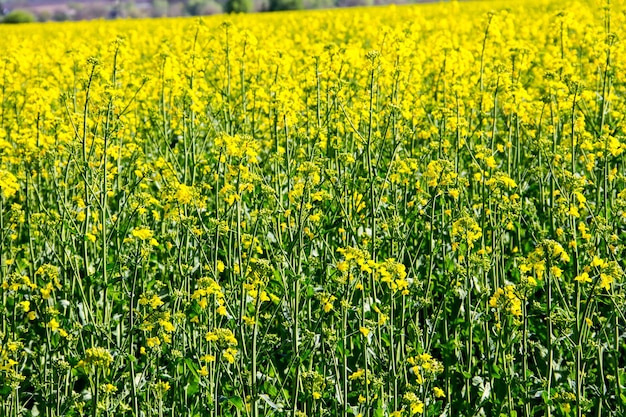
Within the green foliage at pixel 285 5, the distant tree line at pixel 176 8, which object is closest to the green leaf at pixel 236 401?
the distant tree line at pixel 176 8

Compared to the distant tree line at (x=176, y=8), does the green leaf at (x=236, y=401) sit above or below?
above

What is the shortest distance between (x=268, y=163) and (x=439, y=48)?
198cm

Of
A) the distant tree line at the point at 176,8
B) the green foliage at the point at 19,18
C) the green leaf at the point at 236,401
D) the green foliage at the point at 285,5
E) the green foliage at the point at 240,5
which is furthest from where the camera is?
the green foliage at the point at 285,5

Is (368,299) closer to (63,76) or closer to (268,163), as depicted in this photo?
(268,163)

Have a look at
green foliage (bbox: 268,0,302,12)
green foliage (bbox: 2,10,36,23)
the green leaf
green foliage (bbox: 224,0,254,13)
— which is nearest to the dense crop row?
the green leaf

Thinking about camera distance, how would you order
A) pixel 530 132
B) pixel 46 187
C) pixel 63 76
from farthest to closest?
pixel 63 76
pixel 46 187
pixel 530 132

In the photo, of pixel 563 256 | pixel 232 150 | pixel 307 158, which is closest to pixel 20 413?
pixel 232 150

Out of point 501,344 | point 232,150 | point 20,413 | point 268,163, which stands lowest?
point 20,413

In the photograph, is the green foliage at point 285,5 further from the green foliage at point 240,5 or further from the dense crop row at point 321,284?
the dense crop row at point 321,284

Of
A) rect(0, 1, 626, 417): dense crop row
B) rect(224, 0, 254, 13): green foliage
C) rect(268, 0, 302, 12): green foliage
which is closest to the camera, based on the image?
rect(0, 1, 626, 417): dense crop row

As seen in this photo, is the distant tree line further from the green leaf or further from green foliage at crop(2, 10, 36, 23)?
the green leaf

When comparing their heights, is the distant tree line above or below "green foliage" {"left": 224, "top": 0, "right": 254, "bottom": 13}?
below

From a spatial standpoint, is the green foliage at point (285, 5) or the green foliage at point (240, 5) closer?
the green foliage at point (240, 5)

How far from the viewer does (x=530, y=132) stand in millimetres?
6340
